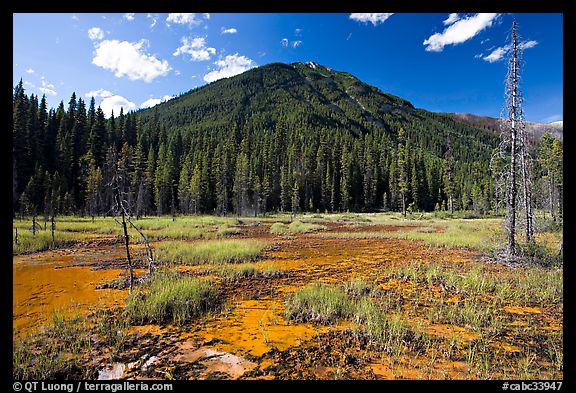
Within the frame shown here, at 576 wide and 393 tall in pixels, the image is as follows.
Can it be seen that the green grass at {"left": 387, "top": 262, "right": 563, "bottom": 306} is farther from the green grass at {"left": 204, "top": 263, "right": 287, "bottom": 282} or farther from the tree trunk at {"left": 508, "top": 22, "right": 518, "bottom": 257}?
the green grass at {"left": 204, "top": 263, "right": 287, "bottom": 282}

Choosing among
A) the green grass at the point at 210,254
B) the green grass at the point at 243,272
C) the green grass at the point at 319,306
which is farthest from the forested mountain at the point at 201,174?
the green grass at the point at 319,306

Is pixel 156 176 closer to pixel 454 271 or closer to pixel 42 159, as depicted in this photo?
pixel 42 159

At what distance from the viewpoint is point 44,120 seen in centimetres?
6962

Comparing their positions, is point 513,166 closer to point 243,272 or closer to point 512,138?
point 512,138

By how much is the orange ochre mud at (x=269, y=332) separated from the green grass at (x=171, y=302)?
409mm

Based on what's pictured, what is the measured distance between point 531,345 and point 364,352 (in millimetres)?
3943

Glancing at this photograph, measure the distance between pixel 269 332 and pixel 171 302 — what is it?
3.29 meters

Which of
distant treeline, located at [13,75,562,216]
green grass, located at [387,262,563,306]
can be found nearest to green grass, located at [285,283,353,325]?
green grass, located at [387,262,563,306]

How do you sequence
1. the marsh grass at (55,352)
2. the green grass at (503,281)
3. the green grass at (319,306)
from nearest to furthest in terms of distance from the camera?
the marsh grass at (55,352) → the green grass at (319,306) → the green grass at (503,281)

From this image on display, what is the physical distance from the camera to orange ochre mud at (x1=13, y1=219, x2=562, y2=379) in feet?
17.1

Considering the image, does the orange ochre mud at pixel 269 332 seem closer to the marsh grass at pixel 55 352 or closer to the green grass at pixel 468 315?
the green grass at pixel 468 315

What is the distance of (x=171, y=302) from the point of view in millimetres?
8164

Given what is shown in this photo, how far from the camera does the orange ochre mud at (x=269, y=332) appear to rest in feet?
17.1

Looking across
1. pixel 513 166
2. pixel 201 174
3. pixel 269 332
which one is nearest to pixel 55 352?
pixel 269 332
